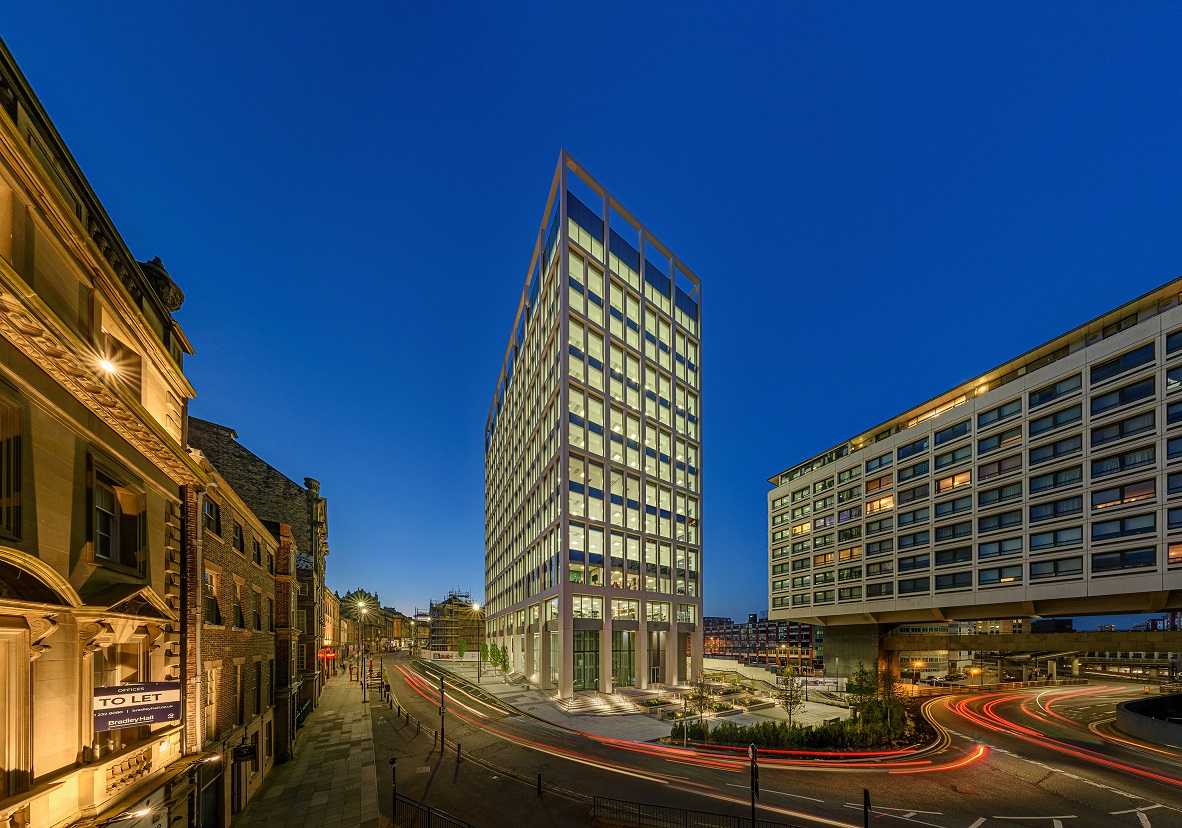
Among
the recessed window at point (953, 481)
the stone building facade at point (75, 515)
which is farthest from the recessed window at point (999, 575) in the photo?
the stone building facade at point (75, 515)

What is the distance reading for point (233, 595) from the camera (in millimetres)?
18562

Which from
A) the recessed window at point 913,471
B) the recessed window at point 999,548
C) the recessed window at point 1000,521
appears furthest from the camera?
the recessed window at point 913,471

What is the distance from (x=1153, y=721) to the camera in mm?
32500

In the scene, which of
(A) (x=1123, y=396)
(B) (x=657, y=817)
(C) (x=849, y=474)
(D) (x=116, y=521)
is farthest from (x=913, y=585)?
(D) (x=116, y=521)

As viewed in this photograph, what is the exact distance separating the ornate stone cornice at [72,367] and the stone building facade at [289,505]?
21.9 m

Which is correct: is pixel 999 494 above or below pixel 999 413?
below

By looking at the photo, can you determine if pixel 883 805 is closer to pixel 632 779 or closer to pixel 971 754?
pixel 632 779

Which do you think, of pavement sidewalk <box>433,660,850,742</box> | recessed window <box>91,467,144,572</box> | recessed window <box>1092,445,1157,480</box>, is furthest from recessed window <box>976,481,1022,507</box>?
recessed window <box>91,467,144,572</box>

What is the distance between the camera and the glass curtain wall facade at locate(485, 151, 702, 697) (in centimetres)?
5047

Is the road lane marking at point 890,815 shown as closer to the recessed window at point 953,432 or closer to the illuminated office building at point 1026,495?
the illuminated office building at point 1026,495

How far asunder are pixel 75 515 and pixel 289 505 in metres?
33.9

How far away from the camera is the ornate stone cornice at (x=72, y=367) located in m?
6.74

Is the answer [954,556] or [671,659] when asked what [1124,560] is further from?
[671,659]

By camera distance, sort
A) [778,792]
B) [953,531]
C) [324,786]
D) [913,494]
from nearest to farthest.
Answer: [778,792]
[324,786]
[953,531]
[913,494]
